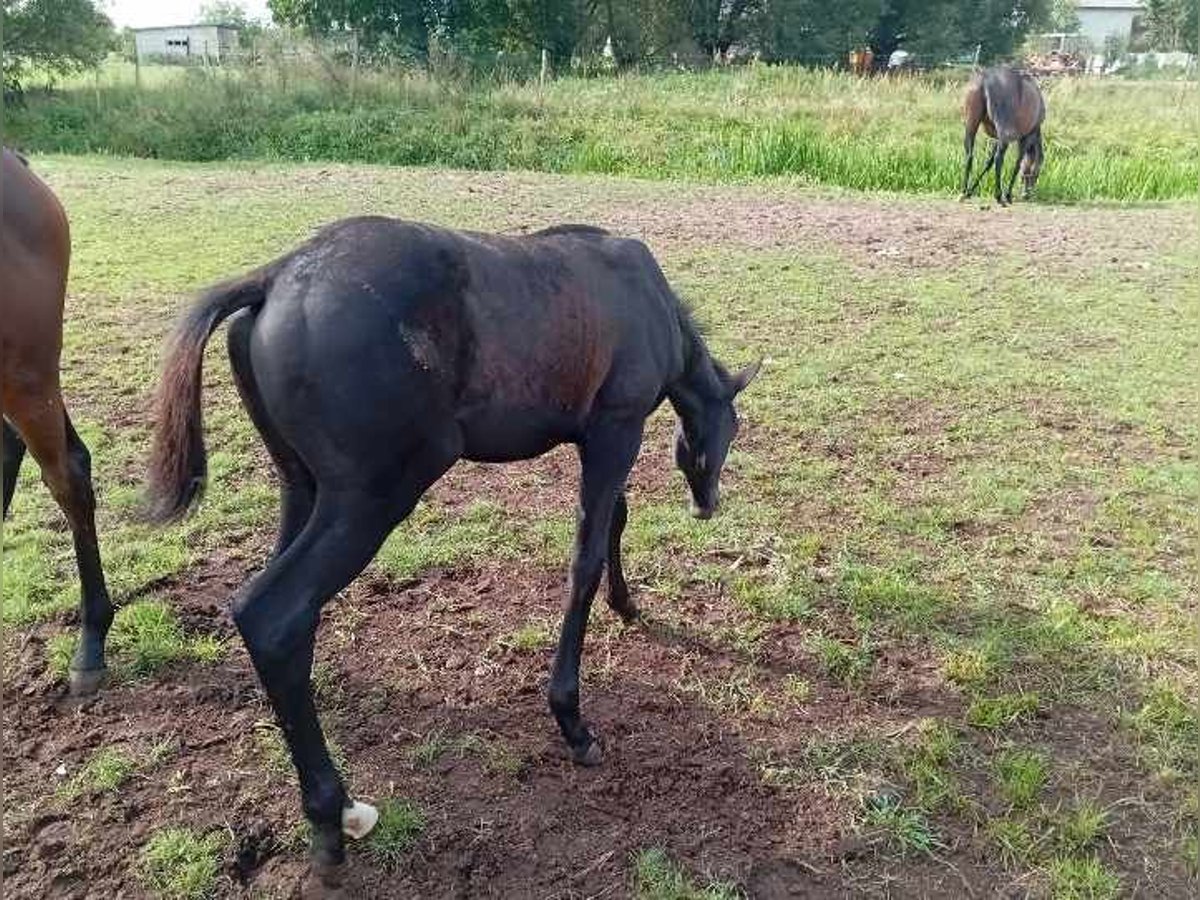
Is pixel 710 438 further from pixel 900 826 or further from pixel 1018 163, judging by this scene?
pixel 1018 163

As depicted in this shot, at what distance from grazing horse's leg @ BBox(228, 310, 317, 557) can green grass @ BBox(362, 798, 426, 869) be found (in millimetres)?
830

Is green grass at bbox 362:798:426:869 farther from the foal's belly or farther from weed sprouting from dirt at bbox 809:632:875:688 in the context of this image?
weed sprouting from dirt at bbox 809:632:875:688

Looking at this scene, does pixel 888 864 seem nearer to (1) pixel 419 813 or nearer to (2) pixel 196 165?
(1) pixel 419 813

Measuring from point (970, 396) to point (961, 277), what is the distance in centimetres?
325

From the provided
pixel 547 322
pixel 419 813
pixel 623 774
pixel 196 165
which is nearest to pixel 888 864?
pixel 623 774

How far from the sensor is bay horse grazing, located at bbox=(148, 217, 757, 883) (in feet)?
7.38

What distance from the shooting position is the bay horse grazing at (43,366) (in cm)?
282

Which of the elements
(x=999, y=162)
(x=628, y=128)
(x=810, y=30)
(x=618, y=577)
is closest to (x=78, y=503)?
(x=618, y=577)

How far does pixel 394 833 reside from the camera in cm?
254

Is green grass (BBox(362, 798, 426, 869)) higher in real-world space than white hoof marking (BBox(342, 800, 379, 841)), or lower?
lower

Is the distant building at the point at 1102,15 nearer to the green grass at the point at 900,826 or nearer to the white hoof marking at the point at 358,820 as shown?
the green grass at the point at 900,826

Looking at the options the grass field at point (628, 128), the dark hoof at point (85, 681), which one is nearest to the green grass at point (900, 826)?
the dark hoof at point (85, 681)

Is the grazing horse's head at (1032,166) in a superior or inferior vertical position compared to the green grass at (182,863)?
superior

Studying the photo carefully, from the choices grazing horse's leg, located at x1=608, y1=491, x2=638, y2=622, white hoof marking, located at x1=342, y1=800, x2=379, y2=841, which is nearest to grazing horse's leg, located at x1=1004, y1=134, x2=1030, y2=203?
grazing horse's leg, located at x1=608, y1=491, x2=638, y2=622
